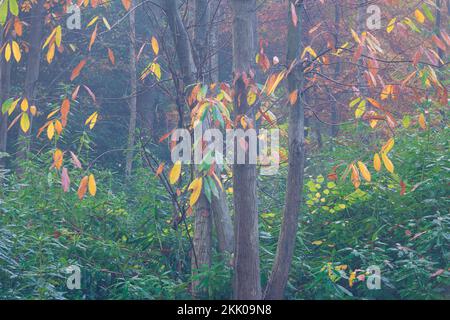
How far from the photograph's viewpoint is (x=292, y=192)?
537 centimetres

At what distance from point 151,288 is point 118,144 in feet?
48.3

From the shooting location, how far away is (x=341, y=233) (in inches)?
256

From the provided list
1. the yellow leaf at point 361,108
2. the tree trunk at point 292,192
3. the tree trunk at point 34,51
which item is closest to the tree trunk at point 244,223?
the tree trunk at point 292,192

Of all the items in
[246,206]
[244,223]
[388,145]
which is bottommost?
[244,223]

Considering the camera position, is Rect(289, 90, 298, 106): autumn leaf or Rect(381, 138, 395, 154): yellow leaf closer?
Rect(381, 138, 395, 154): yellow leaf

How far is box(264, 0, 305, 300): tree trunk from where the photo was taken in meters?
5.32

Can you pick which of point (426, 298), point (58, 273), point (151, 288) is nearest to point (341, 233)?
point (426, 298)

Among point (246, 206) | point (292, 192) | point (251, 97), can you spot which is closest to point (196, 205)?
→ point (246, 206)

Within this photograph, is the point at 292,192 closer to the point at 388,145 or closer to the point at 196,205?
the point at 388,145

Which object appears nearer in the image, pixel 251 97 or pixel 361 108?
pixel 361 108

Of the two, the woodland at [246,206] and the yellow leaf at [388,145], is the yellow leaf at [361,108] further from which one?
the yellow leaf at [388,145]

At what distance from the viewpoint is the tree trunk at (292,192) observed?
532 cm

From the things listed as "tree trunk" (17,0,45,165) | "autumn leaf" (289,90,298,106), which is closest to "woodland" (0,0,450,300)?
"autumn leaf" (289,90,298,106)

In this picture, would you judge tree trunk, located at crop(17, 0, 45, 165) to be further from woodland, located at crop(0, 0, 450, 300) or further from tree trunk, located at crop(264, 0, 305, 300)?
tree trunk, located at crop(264, 0, 305, 300)
